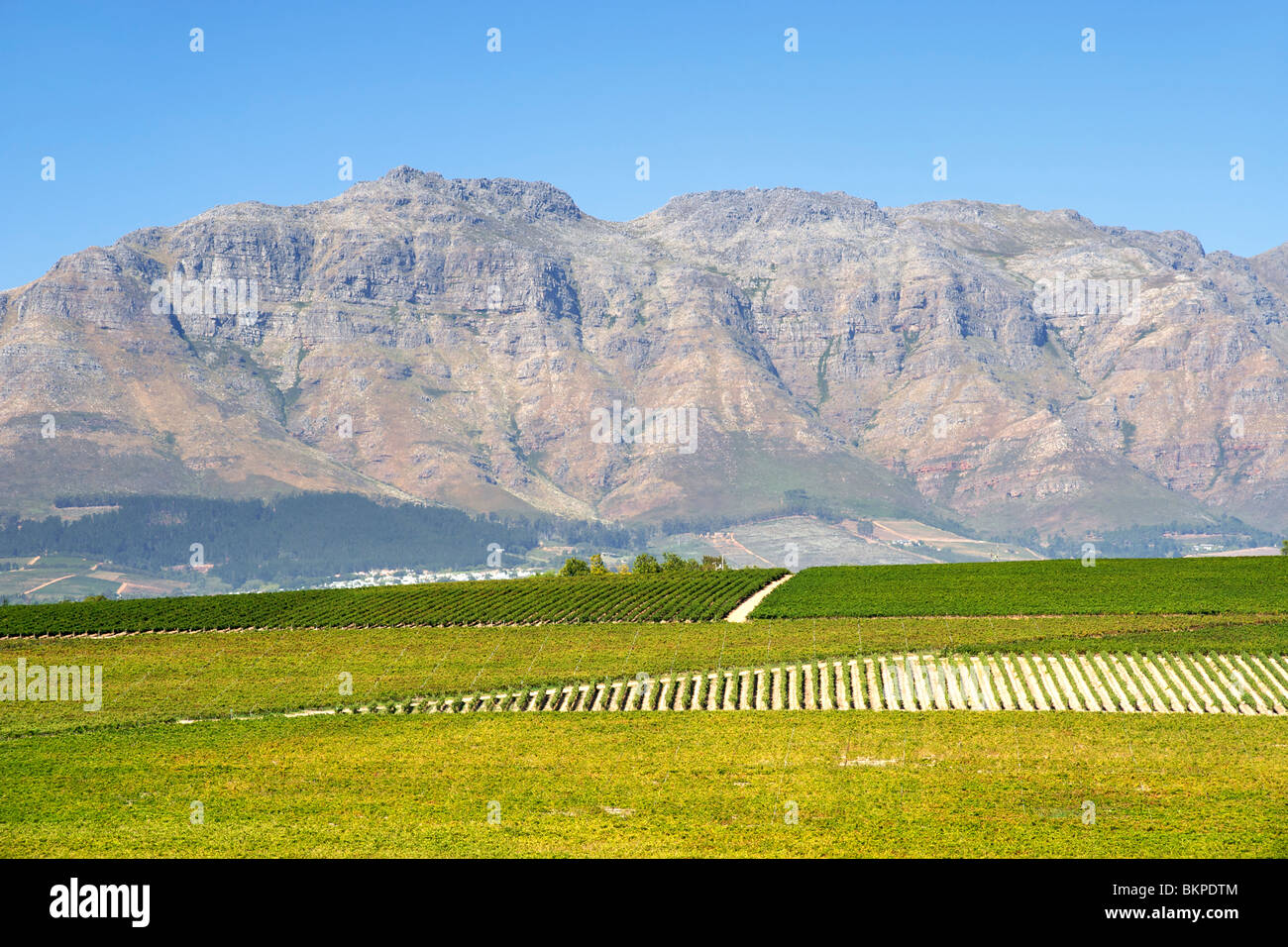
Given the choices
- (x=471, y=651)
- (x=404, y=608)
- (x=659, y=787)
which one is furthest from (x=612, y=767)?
(x=404, y=608)

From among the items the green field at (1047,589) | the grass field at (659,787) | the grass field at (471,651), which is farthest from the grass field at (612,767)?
the green field at (1047,589)

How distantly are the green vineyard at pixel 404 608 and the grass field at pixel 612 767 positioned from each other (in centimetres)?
1242

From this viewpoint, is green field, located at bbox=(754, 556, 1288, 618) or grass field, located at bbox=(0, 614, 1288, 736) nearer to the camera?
grass field, located at bbox=(0, 614, 1288, 736)

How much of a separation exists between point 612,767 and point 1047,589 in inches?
2887

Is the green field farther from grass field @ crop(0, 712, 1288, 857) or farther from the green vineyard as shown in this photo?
grass field @ crop(0, 712, 1288, 857)

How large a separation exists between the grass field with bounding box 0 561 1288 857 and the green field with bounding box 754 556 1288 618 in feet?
27.3

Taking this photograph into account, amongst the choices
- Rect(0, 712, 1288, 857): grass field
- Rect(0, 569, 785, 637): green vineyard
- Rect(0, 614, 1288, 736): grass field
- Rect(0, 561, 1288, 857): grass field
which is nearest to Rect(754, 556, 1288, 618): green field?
Rect(0, 614, 1288, 736): grass field

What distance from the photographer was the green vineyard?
393 ft

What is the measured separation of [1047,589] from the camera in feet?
416

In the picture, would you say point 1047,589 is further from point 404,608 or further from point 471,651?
point 404,608

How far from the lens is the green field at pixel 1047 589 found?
11588 cm

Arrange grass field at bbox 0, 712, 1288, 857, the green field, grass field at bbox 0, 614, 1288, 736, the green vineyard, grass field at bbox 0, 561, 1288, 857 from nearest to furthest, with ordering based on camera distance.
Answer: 1. grass field at bbox 0, 712, 1288, 857
2. grass field at bbox 0, 561, 1288, 857
3. grass field at bbox 0, 614, 1288, 736
4. the green field
5. the green vineyard

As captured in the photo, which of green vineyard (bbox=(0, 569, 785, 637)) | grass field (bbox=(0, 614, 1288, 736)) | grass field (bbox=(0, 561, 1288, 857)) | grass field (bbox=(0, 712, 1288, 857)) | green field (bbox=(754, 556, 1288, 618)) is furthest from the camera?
green vineyard (bbox=(0, 569, 785, 637))

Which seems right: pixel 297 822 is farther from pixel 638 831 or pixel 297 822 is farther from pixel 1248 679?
pixel 1248 679
